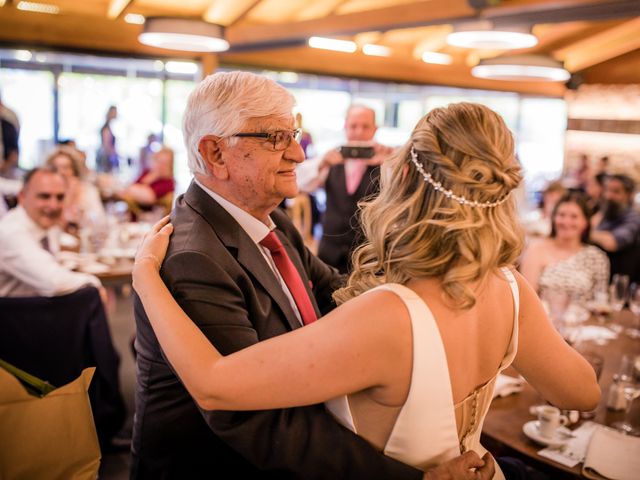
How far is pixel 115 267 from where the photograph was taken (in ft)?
13.2

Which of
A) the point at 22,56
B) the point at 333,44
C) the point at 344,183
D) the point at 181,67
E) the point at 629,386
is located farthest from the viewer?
the point at 181,67

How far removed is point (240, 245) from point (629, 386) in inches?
55.2

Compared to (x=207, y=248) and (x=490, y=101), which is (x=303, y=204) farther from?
(x=490, y=101)

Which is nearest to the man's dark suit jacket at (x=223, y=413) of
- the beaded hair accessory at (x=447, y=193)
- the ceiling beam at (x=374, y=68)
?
the beaded hair accessory at (x=447, y=193)

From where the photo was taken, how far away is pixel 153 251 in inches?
56.5

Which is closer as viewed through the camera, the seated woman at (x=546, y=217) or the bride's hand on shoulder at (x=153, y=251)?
the bride's hand on shoulder at (x=153, y=251)

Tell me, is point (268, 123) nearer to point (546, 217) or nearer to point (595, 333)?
point (595, 333)

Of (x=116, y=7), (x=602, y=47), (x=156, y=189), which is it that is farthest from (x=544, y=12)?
(x=602, y=47)

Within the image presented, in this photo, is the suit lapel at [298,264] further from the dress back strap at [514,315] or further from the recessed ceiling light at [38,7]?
the recessed ceiling light at [38,7]

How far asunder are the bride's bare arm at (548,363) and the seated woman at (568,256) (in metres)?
2.47

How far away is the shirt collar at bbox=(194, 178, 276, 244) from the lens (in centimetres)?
164

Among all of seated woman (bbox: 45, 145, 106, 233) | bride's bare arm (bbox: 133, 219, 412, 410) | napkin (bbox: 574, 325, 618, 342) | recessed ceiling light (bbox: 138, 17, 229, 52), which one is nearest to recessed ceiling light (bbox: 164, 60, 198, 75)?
recessed ceiling light (bbox: 138, 17, 229, 52)

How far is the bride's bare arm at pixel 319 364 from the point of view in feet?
3.92

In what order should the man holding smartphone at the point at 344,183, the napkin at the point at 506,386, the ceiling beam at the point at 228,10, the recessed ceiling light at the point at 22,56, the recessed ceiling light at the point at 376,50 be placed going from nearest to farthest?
the napkin at the point at 506,386 → the man holding smartphone at the point at 344,183 → the ceiling beam at the point at 228,10 → the recessed ceiling light at the point at 22,56 → the recessed ceiling light at the point at 376,50
